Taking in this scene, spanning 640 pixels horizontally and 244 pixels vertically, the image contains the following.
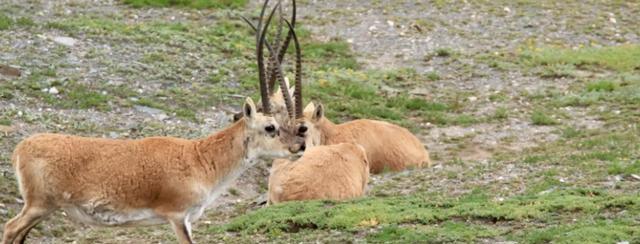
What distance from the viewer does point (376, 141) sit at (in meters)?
19.1

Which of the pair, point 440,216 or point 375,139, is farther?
point 375,139

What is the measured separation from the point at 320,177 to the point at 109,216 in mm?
3766

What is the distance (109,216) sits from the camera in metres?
12.3

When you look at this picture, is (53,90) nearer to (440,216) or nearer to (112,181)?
(112,181)

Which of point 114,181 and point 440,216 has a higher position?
point 114,181

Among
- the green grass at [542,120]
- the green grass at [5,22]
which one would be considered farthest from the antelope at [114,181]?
the green grass at [5,22]

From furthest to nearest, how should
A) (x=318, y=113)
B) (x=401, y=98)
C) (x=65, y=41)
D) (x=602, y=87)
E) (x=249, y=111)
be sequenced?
1. (x=602, y=87)
2. (x=401, y=98)
3. (x=65, y=41)
4. (x=318, y=113)
5. (x=249, y=111)

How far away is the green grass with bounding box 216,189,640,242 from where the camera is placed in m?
13.0

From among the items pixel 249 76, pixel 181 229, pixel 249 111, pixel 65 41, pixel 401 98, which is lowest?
pixel 401 98

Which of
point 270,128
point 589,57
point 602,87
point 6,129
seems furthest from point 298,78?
point 589,57

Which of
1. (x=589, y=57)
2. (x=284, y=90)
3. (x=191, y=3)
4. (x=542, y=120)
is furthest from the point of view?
(x=191, y=3)

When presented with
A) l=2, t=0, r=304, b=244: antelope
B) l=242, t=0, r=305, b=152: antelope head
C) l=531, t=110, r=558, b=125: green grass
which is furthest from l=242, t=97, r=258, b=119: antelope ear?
l=531, t=110, r=558, b=125: green grass

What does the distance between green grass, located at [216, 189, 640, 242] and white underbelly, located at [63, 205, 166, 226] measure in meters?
1.81

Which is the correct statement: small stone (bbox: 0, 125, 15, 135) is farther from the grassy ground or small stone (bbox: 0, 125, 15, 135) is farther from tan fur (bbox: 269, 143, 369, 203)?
tan fur (bbox: 269, 143, 369, 203)
